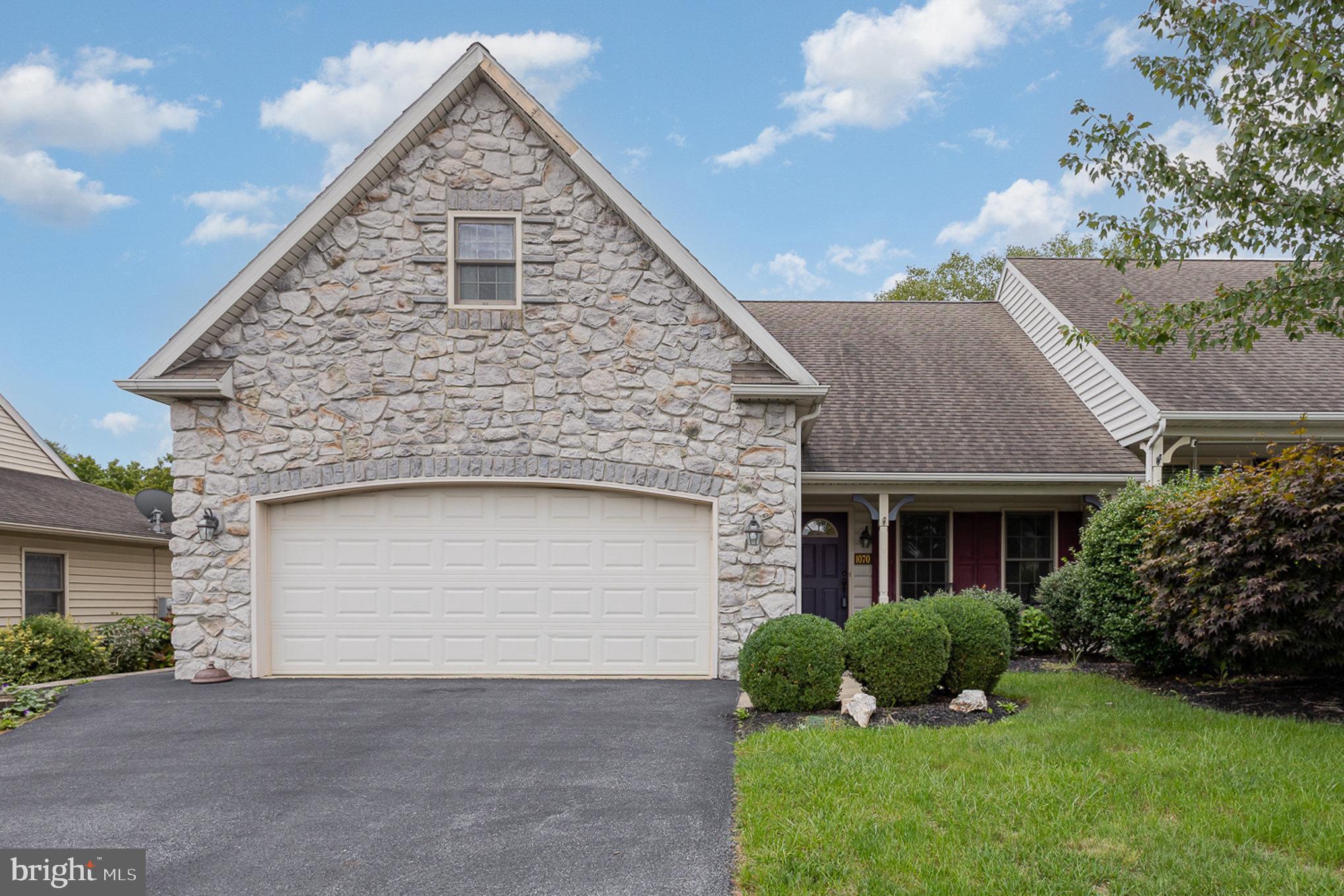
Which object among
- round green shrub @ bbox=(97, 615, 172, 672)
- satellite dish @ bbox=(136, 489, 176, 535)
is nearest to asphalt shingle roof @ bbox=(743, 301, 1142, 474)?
round green shrub @ bbox=(97, 615, 172, 672)

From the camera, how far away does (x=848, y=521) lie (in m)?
13.7

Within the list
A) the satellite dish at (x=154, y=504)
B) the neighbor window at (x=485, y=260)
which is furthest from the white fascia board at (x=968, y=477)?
the satellite dish at (x=154, y=504)

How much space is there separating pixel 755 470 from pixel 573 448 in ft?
6.89

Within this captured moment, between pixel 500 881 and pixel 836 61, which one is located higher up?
pixel 836 61

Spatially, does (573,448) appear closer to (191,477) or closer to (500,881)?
(191,477)

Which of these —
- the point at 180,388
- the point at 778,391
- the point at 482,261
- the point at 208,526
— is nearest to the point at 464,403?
the point at 482,261

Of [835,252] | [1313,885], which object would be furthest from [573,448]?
[835,252]

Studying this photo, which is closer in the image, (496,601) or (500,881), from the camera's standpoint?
(500,881)

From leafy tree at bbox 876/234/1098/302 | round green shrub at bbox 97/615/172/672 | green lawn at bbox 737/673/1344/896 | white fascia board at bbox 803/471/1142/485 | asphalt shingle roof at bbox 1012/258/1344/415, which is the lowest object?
round green shrub at bbox 97/615/172/672

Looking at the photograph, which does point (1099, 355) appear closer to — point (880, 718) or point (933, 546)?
point (933, 546)

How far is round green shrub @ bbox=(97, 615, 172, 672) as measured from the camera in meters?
11.7

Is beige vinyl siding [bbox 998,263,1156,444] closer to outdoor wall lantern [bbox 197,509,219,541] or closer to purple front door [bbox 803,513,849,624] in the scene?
purple front door [bbox 803,513,849,624]

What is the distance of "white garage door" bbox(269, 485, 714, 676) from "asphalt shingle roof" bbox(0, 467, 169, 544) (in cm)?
696

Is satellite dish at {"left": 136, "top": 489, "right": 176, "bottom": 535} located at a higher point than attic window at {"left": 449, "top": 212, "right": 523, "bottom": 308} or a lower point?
lower
